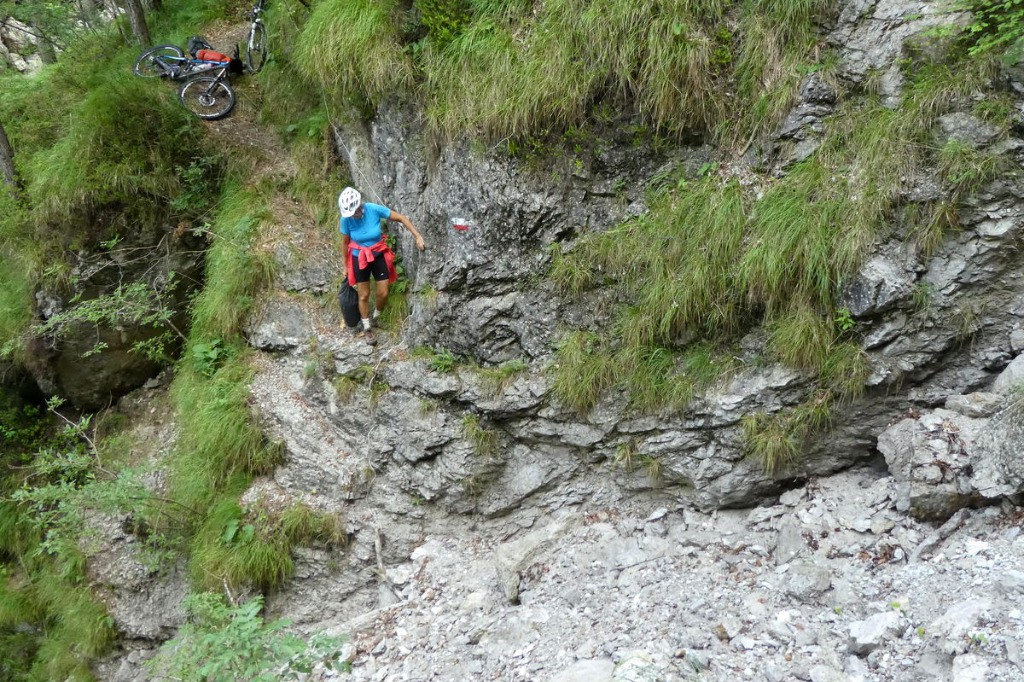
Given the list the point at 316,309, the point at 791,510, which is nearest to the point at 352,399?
the point at 316,309

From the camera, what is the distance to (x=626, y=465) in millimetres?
5977

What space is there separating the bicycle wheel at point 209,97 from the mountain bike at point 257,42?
570 millimetres

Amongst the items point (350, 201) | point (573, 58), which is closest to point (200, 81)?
point (350, 201)

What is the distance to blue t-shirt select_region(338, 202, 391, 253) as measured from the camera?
22.5 feet

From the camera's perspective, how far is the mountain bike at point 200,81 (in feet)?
32.0

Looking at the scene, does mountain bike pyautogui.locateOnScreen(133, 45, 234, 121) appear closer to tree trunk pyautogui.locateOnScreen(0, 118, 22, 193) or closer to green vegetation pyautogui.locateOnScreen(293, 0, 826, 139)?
tree trunk pyautogui.locateOnScreen(0, 118, 22, 193)

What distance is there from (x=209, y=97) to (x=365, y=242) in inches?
190

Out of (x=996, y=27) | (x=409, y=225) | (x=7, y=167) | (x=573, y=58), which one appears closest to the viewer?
(x=996, y=27)

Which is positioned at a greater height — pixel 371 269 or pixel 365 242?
pixel 365 242

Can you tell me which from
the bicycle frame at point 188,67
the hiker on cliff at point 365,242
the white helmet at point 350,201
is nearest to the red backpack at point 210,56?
the bicycle frame at point 188,67

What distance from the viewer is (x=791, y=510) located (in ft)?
17.3

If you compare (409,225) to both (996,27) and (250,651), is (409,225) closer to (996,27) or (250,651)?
(250,651)

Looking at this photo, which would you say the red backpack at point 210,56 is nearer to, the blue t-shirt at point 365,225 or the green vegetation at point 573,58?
the green vegetation at point 573,58

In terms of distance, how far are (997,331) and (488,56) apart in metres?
5.02
